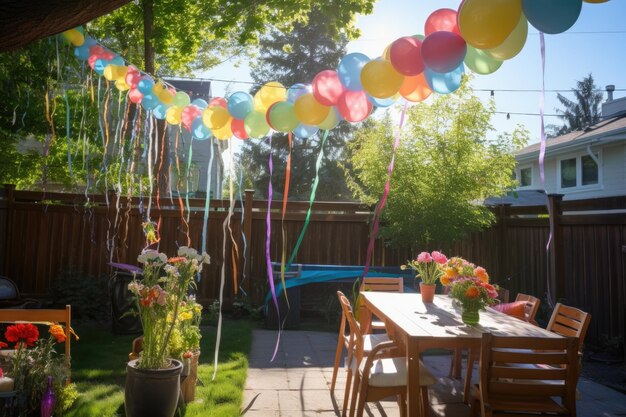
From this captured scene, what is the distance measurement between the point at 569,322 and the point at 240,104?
118 inches

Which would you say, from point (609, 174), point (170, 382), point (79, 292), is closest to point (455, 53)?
point (170, 382)

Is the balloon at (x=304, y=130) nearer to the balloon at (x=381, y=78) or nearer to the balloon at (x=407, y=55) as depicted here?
the balloon at (x=381, y=78)

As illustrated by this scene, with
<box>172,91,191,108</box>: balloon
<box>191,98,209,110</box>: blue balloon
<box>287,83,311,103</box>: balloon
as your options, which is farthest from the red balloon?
<box>172,91,191,108</box>: balloon

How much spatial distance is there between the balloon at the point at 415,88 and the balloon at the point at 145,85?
2.43 meters

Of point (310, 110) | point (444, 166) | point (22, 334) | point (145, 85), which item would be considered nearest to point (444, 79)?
point (310, 110)

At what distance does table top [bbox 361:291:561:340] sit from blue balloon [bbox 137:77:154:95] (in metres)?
2.79

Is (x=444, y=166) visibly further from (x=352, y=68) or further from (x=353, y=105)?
(x=352, y=68)

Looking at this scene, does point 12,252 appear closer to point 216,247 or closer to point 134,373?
point 216,247

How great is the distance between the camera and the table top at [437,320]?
3.07m

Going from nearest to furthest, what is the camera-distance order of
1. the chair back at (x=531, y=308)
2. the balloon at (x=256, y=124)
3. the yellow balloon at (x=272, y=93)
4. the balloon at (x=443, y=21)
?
the balloon at (x=443, y=21)
the yellow balloon at (x=272, y=93)
the balloon at (x=256, y=124)
the chair back at (x=531, y=308)

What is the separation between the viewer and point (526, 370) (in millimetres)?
2625

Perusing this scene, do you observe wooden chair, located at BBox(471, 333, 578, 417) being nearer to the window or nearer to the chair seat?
the chair seat

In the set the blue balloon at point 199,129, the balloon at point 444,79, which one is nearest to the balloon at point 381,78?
the balloon at point 444,79

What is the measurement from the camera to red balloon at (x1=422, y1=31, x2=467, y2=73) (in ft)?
8.64
